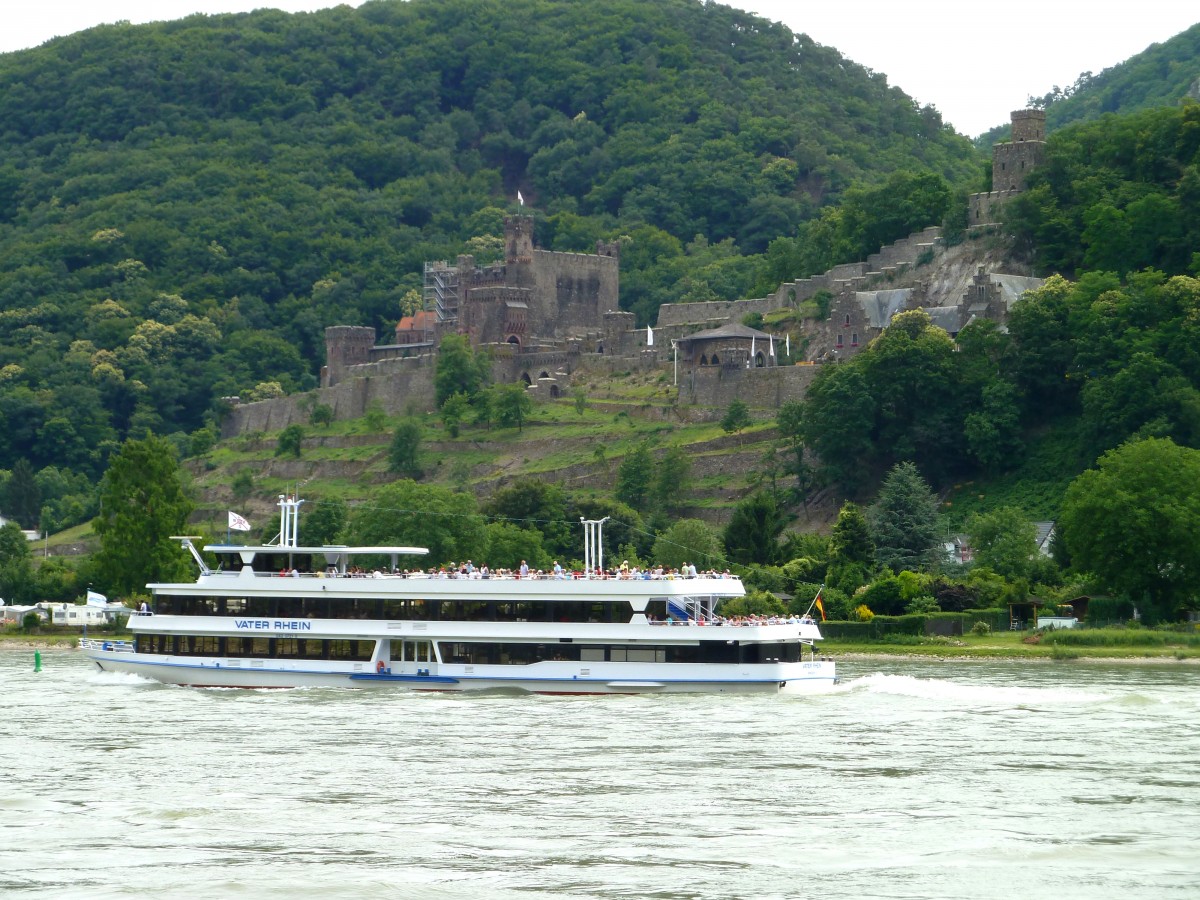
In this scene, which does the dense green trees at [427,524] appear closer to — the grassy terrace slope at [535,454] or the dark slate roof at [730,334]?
the grassy terrace slope at [535,454]

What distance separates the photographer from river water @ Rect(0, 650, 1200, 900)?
33.8 meters

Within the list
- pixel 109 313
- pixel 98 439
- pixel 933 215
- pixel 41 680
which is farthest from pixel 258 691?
pixel 109 313


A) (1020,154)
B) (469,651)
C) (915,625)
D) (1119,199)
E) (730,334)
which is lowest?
(469,651)

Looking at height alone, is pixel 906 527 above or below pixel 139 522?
below

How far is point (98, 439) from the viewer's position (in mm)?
151625

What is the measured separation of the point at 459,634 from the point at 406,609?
5.61ft

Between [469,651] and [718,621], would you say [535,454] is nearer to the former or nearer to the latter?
[469,651]

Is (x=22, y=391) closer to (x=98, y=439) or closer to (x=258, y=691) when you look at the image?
(x=98, y=439)

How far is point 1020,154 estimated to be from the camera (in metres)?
116

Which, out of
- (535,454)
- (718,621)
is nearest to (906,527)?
(718,621)

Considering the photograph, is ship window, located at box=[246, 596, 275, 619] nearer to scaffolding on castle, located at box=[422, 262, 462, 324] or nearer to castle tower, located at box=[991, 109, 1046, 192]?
castle tower, located at box=[991, 109, 1046, 192]

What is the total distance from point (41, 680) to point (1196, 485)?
39.8 metres

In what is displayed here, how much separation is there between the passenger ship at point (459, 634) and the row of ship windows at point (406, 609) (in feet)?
0.12

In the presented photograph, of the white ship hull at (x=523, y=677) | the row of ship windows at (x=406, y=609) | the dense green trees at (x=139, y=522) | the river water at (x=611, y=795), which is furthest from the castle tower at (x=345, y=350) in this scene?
the river water at (x=611, y=795)
